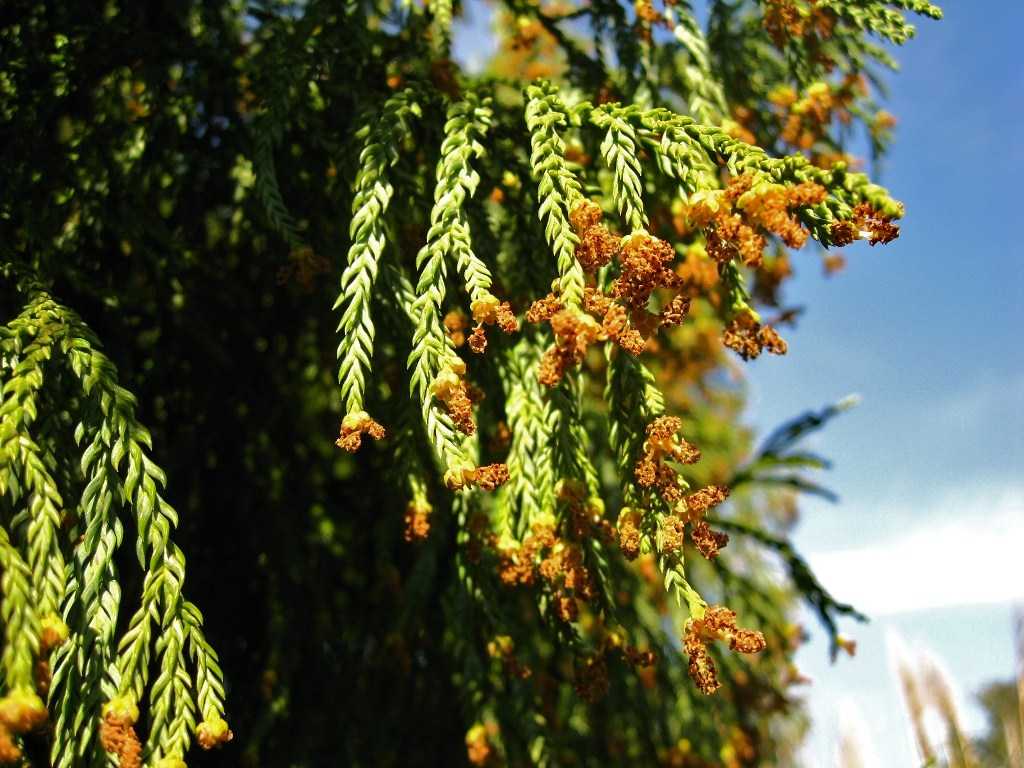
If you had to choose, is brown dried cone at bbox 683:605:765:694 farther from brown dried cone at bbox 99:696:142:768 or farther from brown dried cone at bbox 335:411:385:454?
brown dried cone at bbox 99:696:142:768

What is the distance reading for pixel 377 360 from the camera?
96.9 inches

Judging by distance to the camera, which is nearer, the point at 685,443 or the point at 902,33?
the point at 685,443

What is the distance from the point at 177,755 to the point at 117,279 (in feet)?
5.34

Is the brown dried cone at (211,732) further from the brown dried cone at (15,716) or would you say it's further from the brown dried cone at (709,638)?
the brown dried cone at (709,638)

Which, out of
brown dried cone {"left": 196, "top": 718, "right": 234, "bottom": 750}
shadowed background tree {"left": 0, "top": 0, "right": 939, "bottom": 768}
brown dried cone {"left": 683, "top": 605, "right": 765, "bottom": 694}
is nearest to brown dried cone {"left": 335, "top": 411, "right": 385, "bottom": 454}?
shadowed background tree {"left": 0, "top": 0, "right": 939, "bottom": 768}

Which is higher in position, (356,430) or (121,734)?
(356,430)

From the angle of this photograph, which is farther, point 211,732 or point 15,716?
point 211,732

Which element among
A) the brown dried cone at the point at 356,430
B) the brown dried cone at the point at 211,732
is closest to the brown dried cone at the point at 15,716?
the brown dried cone at the point at 211,732

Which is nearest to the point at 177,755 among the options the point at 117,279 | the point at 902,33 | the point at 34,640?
the point at 34,640

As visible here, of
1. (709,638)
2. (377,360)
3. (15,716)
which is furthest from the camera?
(377,360)

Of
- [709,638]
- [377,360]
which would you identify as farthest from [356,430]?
[377,360]

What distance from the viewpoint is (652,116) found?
1.77 metres

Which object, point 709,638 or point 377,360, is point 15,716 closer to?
point 709,638

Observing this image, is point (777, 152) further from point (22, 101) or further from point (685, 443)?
point (22, 101)
